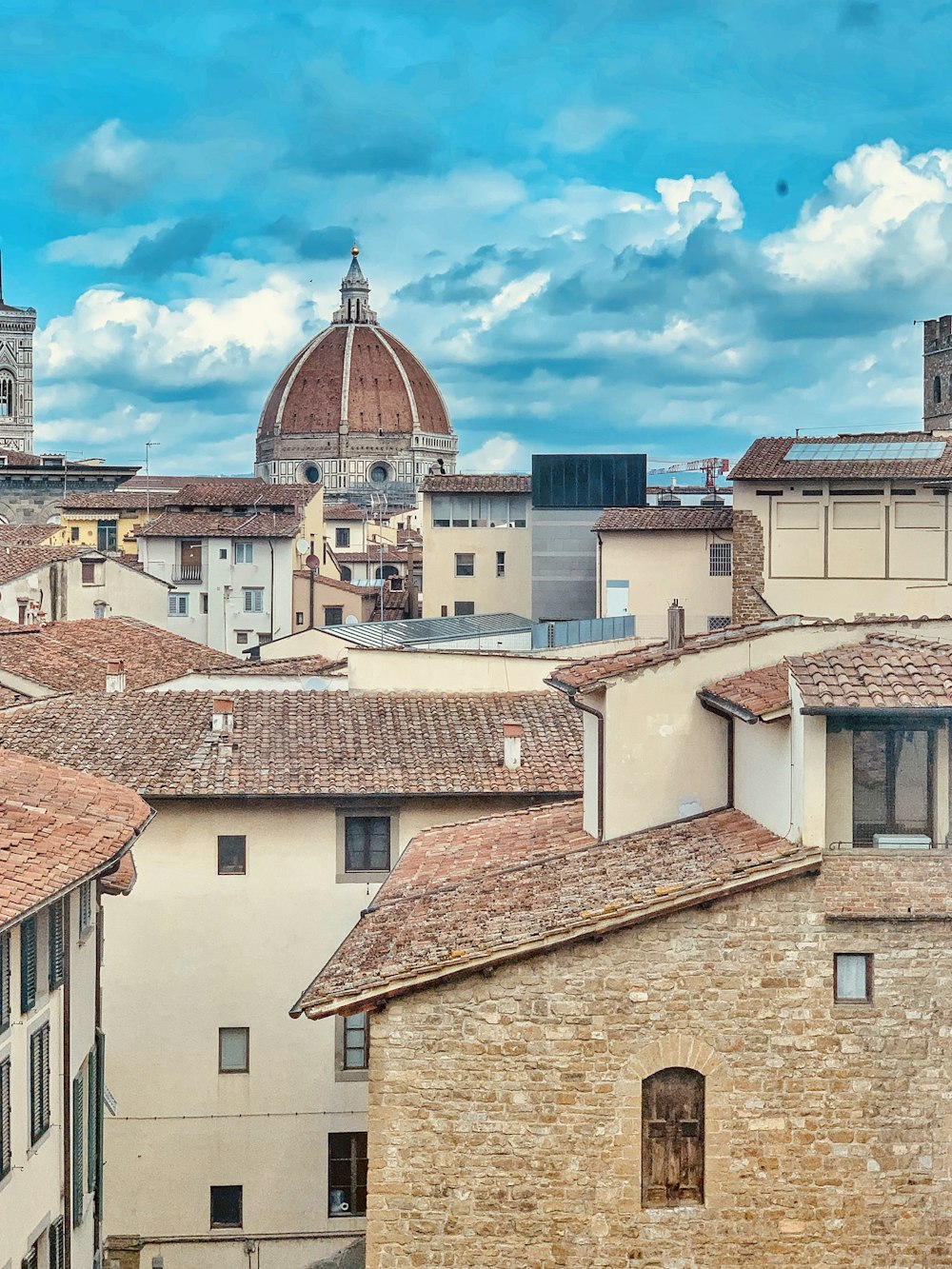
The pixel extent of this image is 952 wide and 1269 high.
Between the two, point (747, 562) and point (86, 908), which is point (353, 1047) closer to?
point (86, 908)

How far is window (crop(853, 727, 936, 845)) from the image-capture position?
43.8ft

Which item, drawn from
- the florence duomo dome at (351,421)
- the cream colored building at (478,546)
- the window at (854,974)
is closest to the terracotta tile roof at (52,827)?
the window at (854,974)

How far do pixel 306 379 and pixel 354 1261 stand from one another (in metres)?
178

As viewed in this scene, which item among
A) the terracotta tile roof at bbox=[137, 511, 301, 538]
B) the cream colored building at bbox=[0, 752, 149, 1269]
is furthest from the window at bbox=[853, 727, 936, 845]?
the terracotta tile roof at bbox=[137, 511, 301, 538]

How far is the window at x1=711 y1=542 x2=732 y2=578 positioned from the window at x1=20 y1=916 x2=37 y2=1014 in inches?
1431

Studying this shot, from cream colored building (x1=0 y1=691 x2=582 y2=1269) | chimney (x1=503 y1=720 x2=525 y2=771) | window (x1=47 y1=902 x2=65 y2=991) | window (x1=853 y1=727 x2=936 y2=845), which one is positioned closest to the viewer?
window (x1=853 y1=727 x2=936 y2=845)

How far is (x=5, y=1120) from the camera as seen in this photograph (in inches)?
526

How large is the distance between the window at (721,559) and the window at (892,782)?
35.4 metres

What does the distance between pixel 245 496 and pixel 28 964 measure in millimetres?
61188

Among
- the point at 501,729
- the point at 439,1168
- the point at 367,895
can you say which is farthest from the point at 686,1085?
the point at 501,729

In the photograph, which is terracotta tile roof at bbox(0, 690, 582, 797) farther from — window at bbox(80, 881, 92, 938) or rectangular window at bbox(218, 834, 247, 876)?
window at bbox(80, 881, 92, 938)

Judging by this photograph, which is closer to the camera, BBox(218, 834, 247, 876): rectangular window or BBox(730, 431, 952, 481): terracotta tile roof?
BBox(218, 834, 247, 876): rectangular window

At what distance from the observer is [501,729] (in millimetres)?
24812

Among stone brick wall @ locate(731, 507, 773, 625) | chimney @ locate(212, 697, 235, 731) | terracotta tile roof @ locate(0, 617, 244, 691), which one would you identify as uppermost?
stone brick wall @ locate(731, 507, 773, 625)
